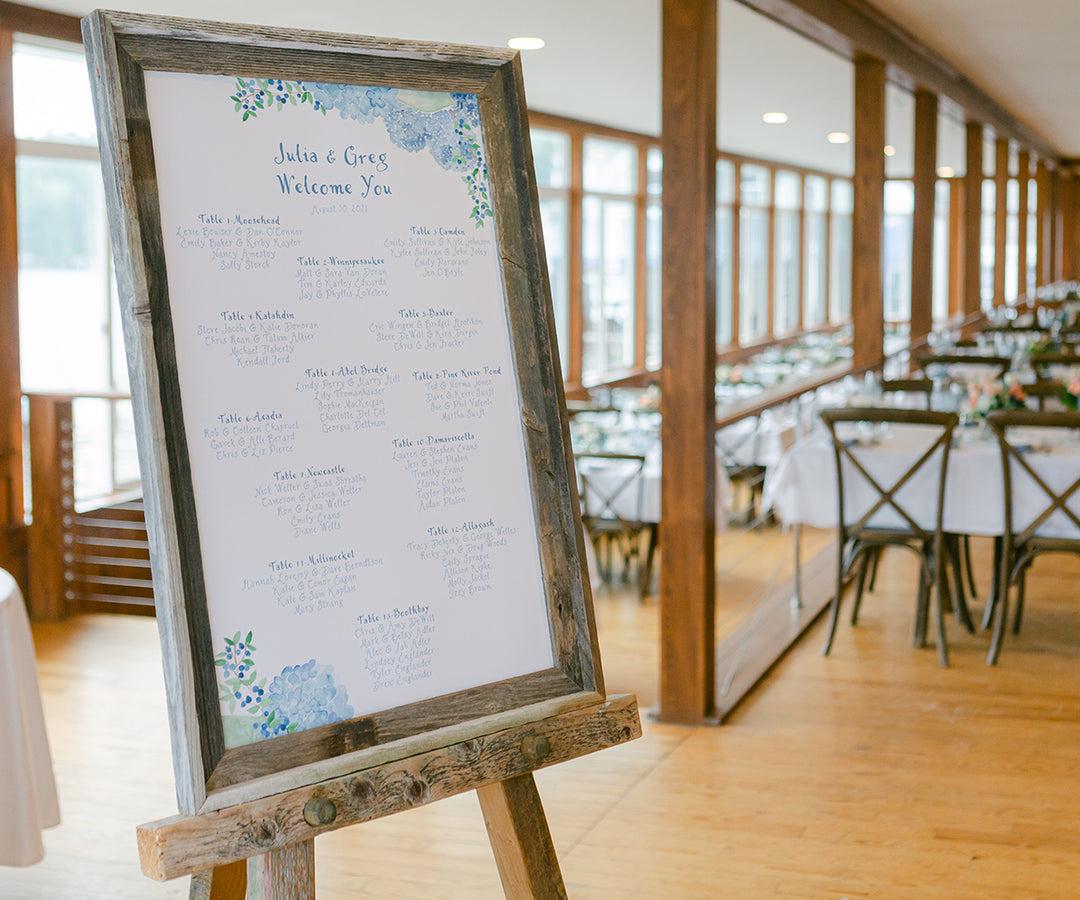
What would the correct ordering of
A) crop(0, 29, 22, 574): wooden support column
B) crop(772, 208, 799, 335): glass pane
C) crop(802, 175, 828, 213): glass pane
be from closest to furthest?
crop(0, 29, 22, 574): wooden support column, crop(772, 208, 799, 335): glass pane, crop(802, 175, 828, 213): glass pane

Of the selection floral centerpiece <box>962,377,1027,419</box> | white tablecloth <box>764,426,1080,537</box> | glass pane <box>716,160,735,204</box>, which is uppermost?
glass pane <box>716,160,735,204</box>

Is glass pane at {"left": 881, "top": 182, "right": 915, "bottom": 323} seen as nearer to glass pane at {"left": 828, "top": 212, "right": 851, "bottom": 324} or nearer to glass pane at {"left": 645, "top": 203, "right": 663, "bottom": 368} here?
glass pane at {"left": 828, "top": 212, "right": 851, "bottom": 324}

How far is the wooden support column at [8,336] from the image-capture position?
5.37 m

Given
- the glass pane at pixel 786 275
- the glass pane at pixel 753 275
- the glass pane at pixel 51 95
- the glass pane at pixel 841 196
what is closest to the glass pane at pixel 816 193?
the glass pane at pixel 841 196

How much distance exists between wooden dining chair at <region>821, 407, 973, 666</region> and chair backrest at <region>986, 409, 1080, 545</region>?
0.63 feet

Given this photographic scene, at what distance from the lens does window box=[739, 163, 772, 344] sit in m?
15.2

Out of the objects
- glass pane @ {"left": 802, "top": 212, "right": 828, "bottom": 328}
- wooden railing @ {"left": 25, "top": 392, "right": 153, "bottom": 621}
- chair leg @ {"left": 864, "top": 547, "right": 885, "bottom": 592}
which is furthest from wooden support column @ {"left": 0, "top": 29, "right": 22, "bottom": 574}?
glass pane @ {"left": 802, "top": 212, "right": 828, "bottom": 328}

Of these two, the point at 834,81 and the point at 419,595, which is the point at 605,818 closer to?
the point at 419,595

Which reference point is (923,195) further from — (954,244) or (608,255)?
(954,244)

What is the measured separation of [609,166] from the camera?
37.2 feet

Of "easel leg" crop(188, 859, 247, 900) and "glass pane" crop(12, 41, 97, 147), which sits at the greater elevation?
"glass pane" crop(12, 41, 97, 147)

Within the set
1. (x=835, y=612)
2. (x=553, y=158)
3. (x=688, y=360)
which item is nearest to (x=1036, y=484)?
(x=835, y=612)

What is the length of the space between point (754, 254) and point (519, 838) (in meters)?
14.2

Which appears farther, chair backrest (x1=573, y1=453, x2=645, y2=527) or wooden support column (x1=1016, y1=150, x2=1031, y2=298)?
wooden support column (x1=1016, y1=150, x2=1031, y2=298)
